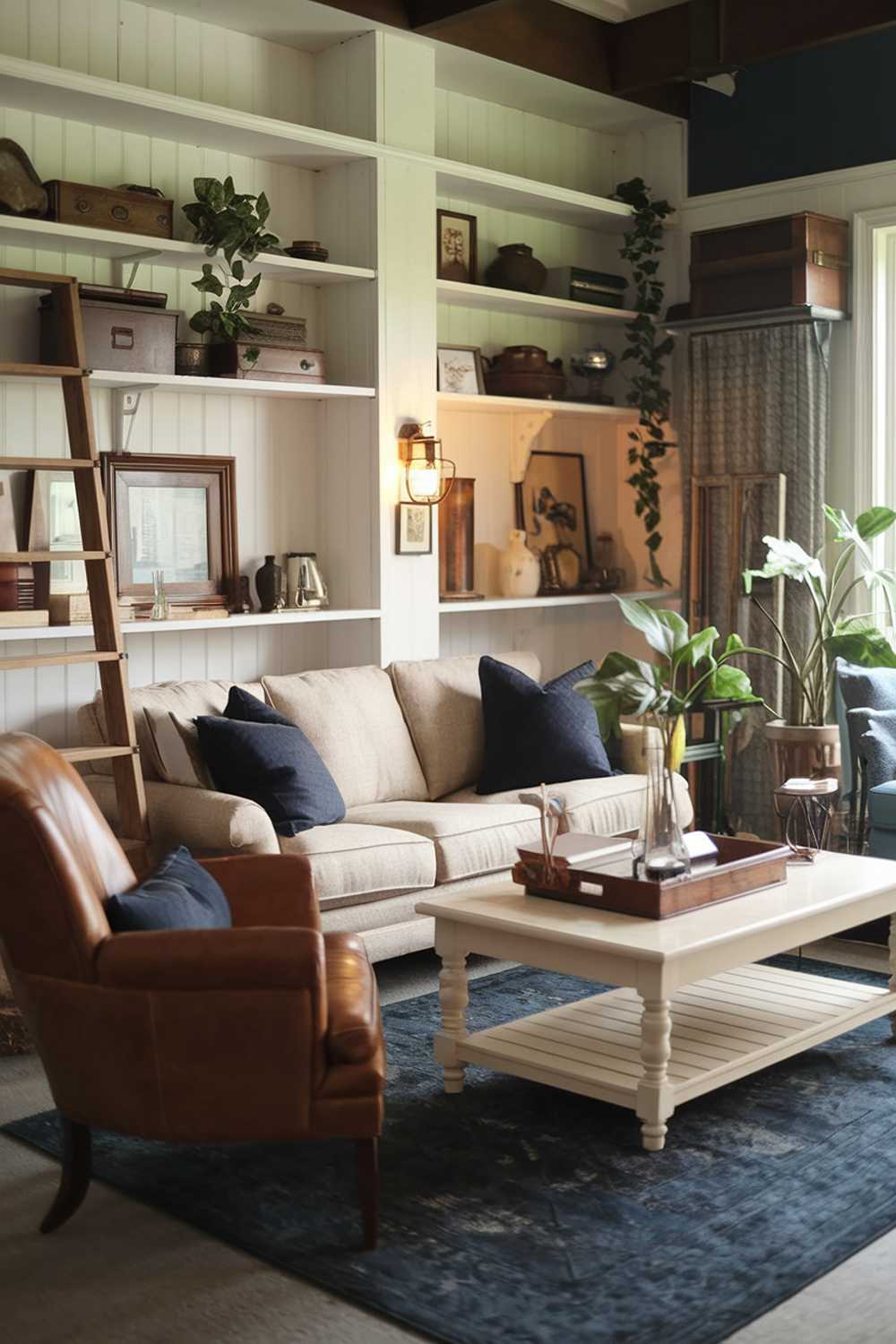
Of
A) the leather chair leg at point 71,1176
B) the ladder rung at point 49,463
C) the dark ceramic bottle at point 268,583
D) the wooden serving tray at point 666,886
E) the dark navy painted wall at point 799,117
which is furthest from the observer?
the dark navy painted wall at point 799,117

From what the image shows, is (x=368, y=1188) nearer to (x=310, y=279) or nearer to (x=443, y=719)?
(x=443, y=719)

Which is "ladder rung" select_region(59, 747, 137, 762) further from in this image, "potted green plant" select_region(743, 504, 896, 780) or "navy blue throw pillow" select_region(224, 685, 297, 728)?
"potted green plant" select_region(743, 504, 896, 780)

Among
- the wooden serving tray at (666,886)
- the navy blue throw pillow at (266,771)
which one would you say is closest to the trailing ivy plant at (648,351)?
the navy blue throw pillow at (266,771)

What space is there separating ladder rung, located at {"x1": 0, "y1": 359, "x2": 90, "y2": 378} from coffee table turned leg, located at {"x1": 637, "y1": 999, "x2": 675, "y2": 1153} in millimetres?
2524

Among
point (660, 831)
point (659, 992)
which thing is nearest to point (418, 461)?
point (660, 831)

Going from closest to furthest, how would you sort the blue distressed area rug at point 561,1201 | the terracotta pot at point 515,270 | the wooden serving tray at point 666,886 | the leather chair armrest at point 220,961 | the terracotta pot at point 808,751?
1. the blue distressed area rug at point 561,1201
2. the leather chair armrest at point 220,961
3. the wooden serving tray at point 666,886
4. the terracotta pot at point 808,751
5. the terracotta pot at point 515,270

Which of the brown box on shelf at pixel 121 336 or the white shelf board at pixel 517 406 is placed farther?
the white shelf board at pixel 517 406

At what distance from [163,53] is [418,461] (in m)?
1.70

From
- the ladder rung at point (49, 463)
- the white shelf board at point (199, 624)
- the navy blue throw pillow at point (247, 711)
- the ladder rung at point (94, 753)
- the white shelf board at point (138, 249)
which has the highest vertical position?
the white shelf board at point (138, 249)

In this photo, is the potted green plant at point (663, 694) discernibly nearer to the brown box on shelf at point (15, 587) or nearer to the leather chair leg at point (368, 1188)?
the leather chair leg at point (368, 1188)

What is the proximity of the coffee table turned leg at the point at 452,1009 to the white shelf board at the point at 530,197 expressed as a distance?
3.38m

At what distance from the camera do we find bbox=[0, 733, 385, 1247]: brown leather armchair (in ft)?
9.30

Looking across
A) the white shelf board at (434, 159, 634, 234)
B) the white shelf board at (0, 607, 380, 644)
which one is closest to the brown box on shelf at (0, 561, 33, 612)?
the white shelf board at (0, 607, 380, 644)

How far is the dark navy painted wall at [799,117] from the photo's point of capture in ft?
20.0
